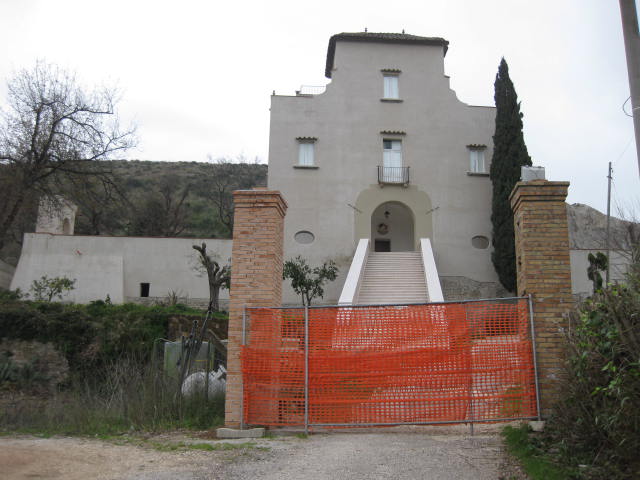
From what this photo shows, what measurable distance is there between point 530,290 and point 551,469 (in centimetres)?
272

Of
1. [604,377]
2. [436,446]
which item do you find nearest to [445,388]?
[436,446]

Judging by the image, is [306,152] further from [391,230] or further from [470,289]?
[470,289]

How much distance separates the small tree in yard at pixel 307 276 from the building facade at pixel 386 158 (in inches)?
36.0

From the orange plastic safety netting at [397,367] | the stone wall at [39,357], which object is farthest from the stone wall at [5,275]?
the orange plastic safety netting at [397,367]

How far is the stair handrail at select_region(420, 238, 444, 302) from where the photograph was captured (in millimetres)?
19094

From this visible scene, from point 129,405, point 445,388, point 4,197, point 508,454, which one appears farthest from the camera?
point 4,197

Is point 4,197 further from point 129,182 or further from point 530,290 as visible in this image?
point 129,182

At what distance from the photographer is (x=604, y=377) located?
570 cm

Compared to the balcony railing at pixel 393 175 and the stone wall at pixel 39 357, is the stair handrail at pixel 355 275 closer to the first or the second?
the balcony railing at pixel 393 175

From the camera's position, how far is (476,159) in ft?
91.9

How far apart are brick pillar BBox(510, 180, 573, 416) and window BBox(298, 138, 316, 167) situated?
19564 mm

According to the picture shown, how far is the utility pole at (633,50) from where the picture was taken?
6.57 meters

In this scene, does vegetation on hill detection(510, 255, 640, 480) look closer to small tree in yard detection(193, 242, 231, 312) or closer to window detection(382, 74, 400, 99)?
small tree in yard detection(193, 242, 231, 312)

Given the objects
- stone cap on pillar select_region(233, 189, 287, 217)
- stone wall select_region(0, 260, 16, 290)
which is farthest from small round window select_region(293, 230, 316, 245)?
stone cap on pillar select_region(233, 189, 287, 217)
